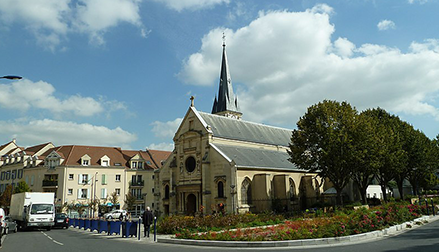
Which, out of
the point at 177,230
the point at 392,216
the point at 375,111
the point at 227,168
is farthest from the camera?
the point at 375,111

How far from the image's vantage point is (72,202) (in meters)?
49.7

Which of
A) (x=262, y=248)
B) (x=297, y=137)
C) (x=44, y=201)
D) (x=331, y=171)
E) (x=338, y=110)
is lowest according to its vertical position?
(x=262, y=248)

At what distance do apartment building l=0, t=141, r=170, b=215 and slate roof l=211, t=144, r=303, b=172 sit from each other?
24.0 m

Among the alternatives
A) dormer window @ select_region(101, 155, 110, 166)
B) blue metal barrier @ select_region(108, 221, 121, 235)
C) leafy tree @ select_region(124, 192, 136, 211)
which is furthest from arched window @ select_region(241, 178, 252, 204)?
dormer window @ select_region(101, 155, 110, 166)

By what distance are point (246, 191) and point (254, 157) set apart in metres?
5.35

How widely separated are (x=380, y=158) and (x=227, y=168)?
1461cm

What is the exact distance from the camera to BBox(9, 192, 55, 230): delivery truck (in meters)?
25.6

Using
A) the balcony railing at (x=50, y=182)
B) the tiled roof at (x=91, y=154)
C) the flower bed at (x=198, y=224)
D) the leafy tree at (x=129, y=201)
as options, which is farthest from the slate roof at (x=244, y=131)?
the balcony railing at (x=50, y=182)

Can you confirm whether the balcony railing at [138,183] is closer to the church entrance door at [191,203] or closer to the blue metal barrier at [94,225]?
the church entrance door at [191,203]

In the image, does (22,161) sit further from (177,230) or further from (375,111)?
(375,111)

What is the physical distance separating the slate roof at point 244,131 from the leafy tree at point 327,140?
33.9 feet

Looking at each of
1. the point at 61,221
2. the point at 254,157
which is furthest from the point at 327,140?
the point at 61,221

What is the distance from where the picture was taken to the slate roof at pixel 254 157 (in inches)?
1362

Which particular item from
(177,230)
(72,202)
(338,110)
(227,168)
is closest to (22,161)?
(72,202)
